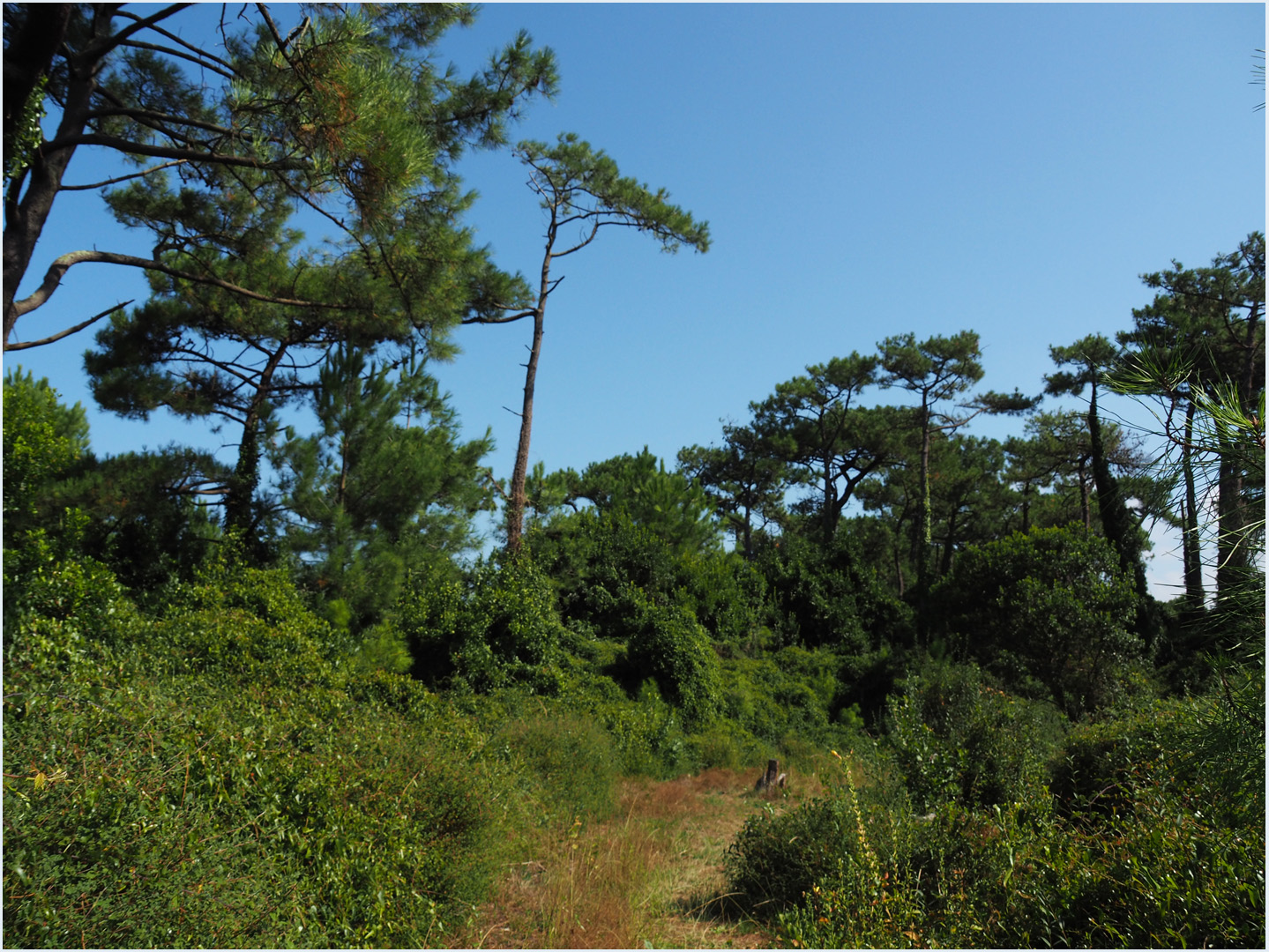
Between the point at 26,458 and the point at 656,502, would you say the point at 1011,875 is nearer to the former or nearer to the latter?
the point at 26,458

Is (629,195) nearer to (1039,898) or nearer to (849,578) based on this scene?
(849,578)

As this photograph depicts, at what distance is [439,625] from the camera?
38.2ft

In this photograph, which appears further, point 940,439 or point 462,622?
point 940,439

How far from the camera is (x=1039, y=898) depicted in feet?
12.9

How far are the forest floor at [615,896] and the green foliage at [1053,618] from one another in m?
10.0

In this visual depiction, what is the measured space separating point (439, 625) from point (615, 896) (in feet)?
23.9

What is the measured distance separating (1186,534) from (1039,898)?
93.0 inches

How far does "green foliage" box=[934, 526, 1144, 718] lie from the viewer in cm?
1433

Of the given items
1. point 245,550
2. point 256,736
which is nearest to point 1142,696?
point 256,736

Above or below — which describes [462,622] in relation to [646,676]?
above

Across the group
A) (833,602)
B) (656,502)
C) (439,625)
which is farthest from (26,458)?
(833,602)

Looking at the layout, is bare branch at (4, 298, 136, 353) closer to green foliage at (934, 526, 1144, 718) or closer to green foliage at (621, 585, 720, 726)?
green foliage at (621, 585, 720, 726)

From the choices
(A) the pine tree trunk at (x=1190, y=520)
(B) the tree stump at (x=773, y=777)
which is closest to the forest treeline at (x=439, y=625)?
(A) the pine tree trunk at (x=1190, y=520)

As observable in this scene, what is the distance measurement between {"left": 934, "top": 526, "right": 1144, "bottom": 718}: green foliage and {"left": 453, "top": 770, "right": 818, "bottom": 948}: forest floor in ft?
32.9
